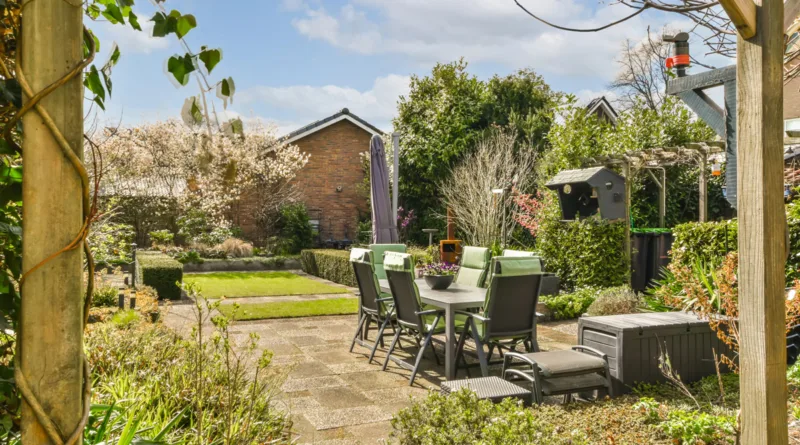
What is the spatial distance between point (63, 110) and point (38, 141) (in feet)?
0.21

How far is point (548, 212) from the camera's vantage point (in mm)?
10570

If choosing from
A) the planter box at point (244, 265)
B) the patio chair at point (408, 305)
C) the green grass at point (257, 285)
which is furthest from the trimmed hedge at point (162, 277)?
the patio chair at point (408, 305)

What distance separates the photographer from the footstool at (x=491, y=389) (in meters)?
3.54

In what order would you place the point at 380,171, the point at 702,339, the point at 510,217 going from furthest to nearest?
the point at 510,217, the point at 380,171, the point at 702,339

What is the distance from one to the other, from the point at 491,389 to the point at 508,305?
4.81 ft

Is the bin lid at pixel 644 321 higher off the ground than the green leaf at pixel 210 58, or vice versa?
the green leaf at pixel 210 58

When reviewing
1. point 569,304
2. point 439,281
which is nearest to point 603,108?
point 569,304

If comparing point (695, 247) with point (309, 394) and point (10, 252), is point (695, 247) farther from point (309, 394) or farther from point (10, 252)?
point (10, 252)

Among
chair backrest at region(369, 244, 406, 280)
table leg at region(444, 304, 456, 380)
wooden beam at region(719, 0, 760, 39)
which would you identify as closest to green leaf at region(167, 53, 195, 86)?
wooden beam at region(719, 0, 760, 39)

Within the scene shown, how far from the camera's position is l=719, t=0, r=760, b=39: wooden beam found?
6.08 ft

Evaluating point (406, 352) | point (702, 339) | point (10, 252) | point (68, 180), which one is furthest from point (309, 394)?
point (68, 180)

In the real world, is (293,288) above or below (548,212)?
below

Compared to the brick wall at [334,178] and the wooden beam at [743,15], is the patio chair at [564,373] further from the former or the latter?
the brick wall at [334,178]

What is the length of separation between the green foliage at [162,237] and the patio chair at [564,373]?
570 inches
